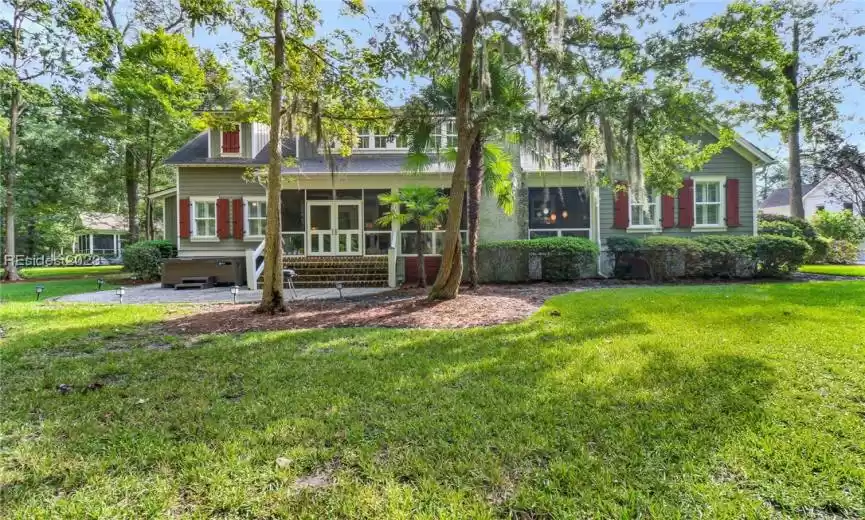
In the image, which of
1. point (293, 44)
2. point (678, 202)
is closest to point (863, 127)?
point (678, 202)

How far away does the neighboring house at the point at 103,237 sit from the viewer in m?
34.5

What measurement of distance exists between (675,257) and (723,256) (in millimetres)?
1210

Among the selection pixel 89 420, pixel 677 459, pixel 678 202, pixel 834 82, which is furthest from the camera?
pixel 834 82

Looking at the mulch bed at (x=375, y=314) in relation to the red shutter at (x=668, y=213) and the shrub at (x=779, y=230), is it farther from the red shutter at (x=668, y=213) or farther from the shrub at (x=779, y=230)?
the shrub at (x=779, y=230)

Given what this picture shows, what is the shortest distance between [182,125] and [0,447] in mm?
18965

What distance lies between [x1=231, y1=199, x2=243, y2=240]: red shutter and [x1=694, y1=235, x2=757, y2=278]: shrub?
546 inches

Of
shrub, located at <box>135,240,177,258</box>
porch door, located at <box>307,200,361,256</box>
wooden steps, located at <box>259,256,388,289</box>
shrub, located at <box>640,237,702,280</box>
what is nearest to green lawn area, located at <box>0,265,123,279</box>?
shrub, located at <box>135,240,177,258</box>

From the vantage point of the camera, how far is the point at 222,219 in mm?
13352

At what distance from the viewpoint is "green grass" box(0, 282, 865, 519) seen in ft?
5.97

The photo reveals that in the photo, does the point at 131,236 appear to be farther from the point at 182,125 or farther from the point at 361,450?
the point at 361,450

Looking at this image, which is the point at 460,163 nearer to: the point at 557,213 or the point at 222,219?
the point at 557,213

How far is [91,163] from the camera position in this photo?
18.7 metres

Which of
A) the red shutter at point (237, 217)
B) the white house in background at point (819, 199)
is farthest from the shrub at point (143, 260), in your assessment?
the white house in background at point (819, 199)

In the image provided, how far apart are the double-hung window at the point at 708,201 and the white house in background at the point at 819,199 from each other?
12.7 meters
